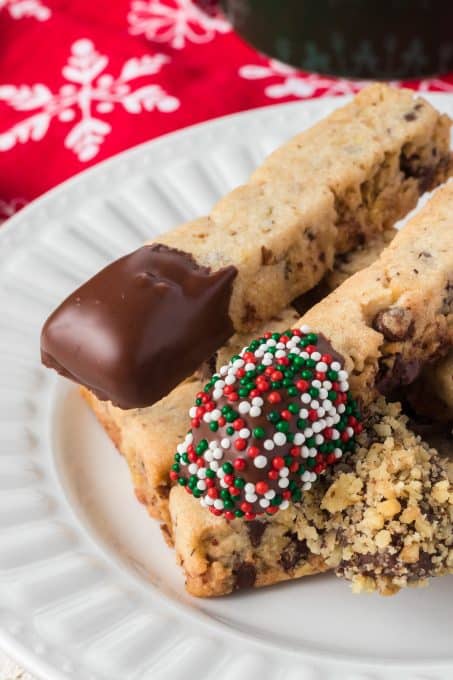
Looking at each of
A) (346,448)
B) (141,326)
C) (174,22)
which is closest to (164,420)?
(141,326)

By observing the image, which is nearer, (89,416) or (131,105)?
(89,416)

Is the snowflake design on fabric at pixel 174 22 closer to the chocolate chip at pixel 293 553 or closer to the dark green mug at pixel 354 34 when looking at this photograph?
the dark green mug at pixel 354 34

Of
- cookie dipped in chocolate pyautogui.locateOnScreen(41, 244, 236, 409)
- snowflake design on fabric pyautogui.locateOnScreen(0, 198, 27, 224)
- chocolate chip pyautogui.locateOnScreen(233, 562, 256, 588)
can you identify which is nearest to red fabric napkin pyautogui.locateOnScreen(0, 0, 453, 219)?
snowflake design on fabric pyautogui.locateOnScreen(0, 198, 27, 224)

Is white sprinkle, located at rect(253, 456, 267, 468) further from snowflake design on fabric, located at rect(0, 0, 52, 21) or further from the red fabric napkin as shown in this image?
snowflake design on fabric, located at rect(0, 0, 52, 21)

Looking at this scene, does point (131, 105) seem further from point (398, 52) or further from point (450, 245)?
point (450, 245)

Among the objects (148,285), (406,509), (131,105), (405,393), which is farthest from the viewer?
(131,105)

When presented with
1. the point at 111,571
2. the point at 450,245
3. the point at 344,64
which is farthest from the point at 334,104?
the point at 111,571
